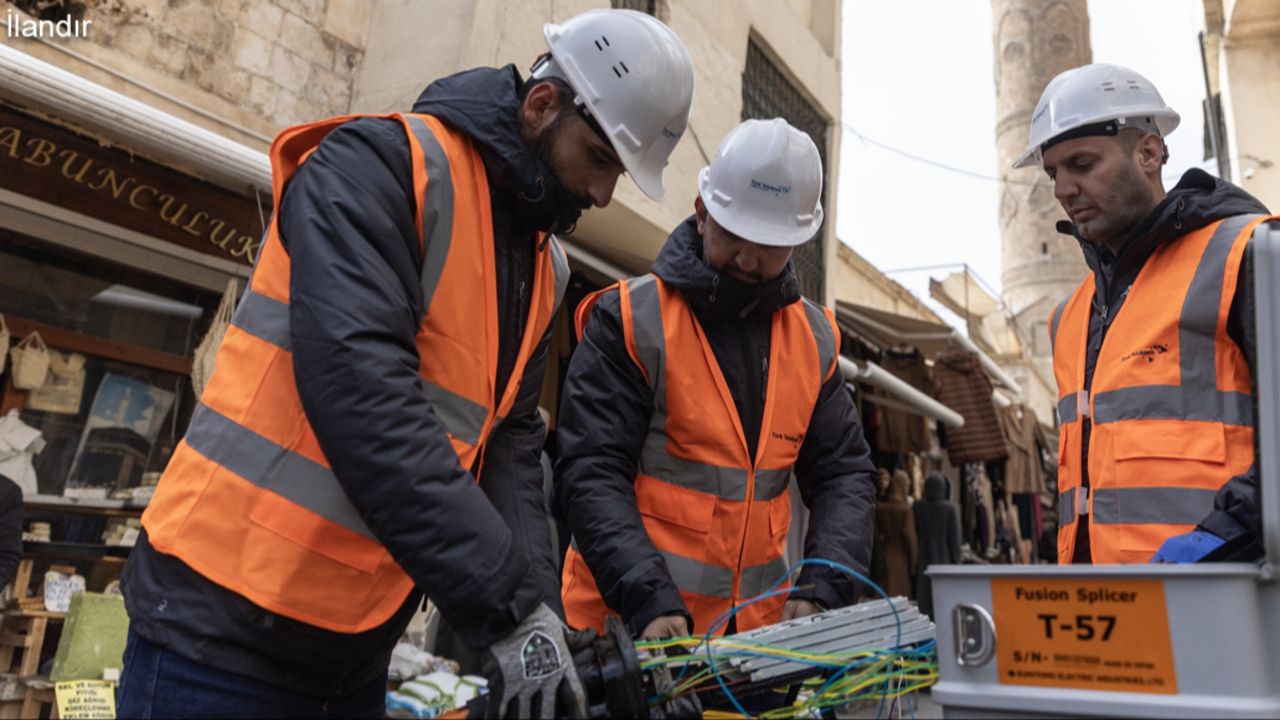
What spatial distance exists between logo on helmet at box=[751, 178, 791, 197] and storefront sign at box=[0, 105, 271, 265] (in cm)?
378

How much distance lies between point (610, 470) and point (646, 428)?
0.57 ft

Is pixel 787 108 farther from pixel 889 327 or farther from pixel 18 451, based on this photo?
pixel 18 451

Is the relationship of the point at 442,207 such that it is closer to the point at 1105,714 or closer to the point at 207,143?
the point at 1105,714

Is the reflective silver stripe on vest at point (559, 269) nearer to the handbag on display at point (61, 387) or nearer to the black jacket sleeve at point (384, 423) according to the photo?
the black jacket sleeve at point (384, 423)

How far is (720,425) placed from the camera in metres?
2.35

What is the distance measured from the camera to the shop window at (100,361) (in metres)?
4.85

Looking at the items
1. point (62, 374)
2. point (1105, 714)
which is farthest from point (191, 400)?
point (1105, 714)

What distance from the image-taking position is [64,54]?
15.2 ft

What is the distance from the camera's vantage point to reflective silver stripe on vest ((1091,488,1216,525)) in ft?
6.68

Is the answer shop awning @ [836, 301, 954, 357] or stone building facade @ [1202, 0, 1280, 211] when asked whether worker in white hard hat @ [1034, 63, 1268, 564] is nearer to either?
shop awning @ [836, 301, 954, 357]

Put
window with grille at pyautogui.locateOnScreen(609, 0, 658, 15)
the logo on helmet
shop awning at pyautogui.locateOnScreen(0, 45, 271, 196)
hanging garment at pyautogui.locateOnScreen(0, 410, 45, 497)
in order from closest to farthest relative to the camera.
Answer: the logo on helmet < shop awning at pyautogui.locateOnScreen(0, 45, 271, 196) < hanging garment at pyautogui.locateOnScreen(0, 410, 45, 497) < window with grille at pyautogui.locateOnScreen(609, 0, 658, 15)

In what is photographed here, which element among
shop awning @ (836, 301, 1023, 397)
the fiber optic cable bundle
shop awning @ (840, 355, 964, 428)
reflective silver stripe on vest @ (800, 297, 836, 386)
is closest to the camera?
the fiber optic cable bundle

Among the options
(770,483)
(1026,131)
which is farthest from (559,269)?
A: (1026,131)

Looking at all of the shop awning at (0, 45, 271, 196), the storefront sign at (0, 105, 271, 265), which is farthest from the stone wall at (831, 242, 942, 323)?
the shop awning at (0, 45, 271, 196)
